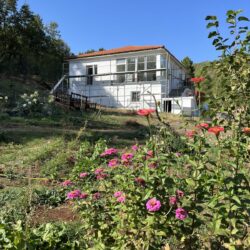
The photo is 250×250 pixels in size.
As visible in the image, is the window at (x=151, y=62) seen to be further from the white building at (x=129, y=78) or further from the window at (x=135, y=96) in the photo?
the window at (x=135, y=96)

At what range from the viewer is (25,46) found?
30.6 m

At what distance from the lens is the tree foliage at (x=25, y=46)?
29469 millimetres

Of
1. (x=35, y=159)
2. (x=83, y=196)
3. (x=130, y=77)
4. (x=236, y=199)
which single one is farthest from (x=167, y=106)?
(x=236, y=199)

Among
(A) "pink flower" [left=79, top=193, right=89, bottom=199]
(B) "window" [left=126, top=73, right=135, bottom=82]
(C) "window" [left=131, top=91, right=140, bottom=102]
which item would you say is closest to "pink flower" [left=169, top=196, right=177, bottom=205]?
(A) "pink flower" [left=79, top=193, right=89, bottom=199]

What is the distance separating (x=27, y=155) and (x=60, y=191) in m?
2.91

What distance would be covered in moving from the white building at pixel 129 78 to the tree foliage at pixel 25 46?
11.0 ft

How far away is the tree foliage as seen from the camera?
29.5m

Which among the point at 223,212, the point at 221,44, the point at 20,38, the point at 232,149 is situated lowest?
the point at 223,212

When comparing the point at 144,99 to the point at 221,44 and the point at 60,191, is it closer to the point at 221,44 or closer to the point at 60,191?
the point at 60,191

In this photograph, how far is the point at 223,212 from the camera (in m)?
2.27

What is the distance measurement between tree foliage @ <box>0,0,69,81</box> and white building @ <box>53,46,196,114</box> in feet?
11.0

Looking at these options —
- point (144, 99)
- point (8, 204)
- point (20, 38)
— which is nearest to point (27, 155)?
point (8, 204)

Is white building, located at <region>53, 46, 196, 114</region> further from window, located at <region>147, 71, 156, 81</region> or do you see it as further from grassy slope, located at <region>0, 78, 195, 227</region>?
grassy slope, located at <region>0, 78, 195, 227</region>

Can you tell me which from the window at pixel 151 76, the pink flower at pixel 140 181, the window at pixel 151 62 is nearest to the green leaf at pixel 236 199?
the pink flower at pixel 140 181
